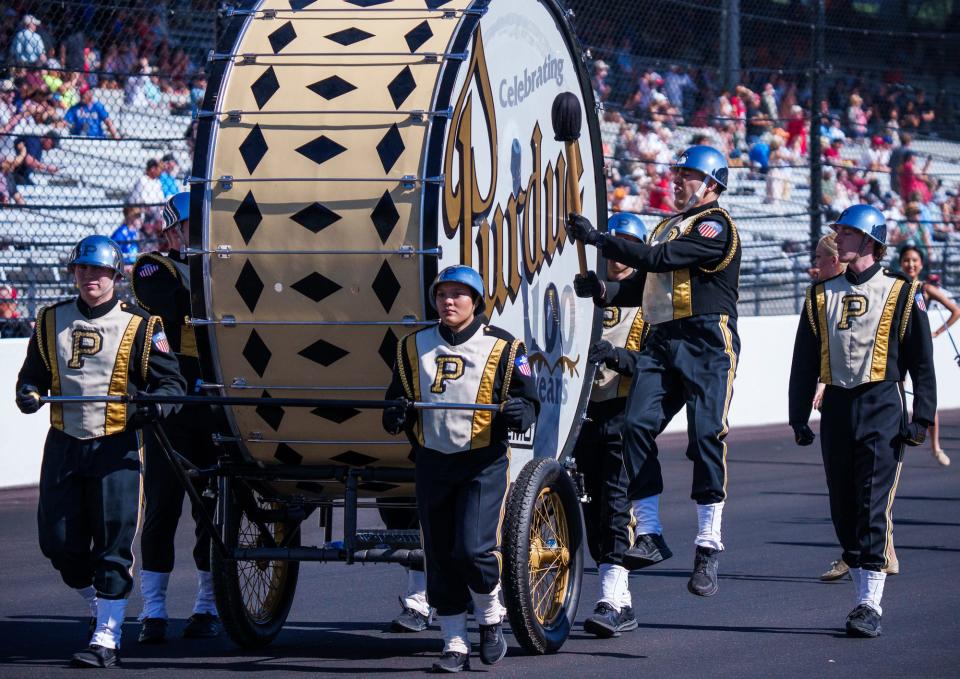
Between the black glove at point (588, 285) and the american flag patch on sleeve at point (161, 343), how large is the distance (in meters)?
1.93

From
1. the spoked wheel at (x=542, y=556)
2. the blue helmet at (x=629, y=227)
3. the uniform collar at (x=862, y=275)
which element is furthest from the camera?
the blue helmet at (x=629, y=227)

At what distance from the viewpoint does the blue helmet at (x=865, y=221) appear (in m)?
7.29

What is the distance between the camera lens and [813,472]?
47.4 ft

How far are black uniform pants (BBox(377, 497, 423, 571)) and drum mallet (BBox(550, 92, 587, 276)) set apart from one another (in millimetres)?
1458

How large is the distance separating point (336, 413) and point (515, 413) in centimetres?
79

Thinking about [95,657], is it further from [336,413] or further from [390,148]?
[390,148]

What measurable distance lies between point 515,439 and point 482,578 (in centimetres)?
88

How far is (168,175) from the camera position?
13.9 m

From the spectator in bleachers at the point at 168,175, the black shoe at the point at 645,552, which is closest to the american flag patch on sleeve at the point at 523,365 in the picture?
the black shoe at the point at 645,552

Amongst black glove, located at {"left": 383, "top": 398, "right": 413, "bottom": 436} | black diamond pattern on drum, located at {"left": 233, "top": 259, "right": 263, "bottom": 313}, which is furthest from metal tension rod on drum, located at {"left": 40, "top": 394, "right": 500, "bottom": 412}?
black diamond pattern on drum, located at {"left": 233, "top": 259, "right": 263, "bottom": 313}

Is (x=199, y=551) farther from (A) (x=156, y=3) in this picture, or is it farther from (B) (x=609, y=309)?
(A) (x=156, y=3)

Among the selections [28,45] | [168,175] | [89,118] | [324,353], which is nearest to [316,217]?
[324,353]

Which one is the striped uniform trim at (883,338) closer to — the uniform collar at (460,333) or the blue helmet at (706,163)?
the blue helmet at (706,163)

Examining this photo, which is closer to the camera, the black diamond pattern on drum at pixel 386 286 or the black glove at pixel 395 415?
the black glove at pixel 395 415
